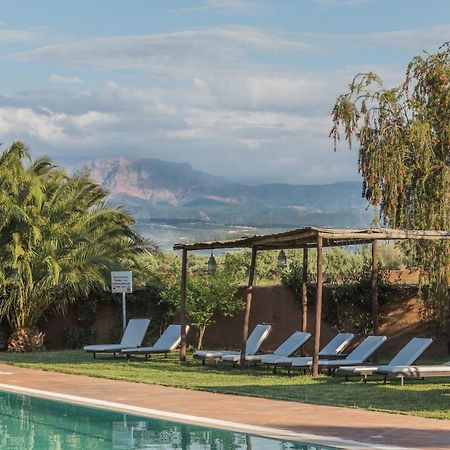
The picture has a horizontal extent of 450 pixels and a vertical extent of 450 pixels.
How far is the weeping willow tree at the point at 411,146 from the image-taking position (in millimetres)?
21719

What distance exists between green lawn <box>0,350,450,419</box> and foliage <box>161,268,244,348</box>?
107 inches

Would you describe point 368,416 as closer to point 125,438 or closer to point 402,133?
point 125,438

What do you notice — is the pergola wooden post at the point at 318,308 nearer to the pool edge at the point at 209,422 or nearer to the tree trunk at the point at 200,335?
the pool edge at the point at 209,422

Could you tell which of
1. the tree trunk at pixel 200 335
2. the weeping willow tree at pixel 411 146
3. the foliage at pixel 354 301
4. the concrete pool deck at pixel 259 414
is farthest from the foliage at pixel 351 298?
the concrete pool deck at pixel 259 414

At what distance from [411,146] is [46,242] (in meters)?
10.3

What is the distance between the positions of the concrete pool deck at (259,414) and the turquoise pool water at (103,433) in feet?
0.78

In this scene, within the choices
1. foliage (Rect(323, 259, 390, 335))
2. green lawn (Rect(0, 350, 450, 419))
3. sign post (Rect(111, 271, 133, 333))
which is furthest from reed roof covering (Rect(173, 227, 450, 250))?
sign post (Rect(111, 271, 133, 333))

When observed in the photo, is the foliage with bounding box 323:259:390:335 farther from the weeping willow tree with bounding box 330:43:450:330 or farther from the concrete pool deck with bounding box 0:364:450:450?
the concrete pool deck with bounding box 0:364:450:450

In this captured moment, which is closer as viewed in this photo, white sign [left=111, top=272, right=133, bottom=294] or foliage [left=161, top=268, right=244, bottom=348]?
white sign [left=111, top=272, right=133, bottom=294]

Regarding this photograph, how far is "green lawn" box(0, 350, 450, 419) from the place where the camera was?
14.9 m

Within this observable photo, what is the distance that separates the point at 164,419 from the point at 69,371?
772 centimetres

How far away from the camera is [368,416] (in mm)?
13391

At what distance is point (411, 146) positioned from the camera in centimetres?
2203

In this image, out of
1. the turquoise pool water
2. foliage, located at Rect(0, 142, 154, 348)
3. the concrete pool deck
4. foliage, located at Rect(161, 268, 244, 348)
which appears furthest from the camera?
foliage, located at Rect(0, 142, 154, 348)
